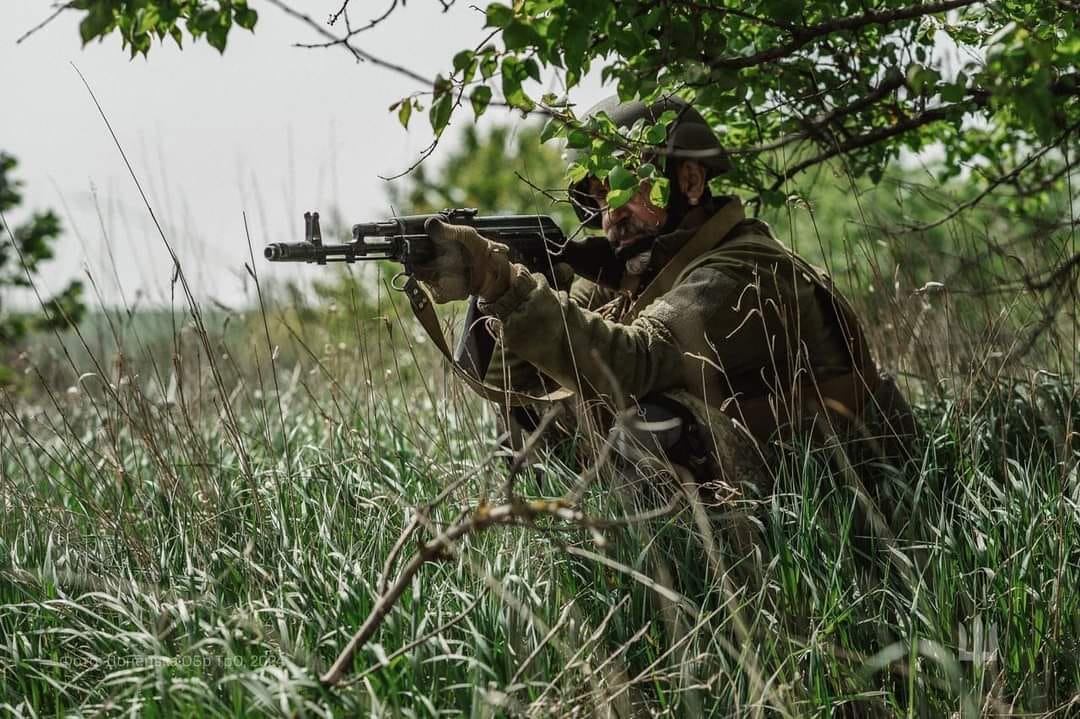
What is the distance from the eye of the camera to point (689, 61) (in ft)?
8.95

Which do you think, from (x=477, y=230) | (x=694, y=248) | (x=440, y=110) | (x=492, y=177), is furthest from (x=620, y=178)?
(x=492, y=177)

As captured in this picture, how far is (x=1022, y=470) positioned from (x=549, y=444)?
1478 mm

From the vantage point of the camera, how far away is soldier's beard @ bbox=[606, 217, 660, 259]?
3.73 metres

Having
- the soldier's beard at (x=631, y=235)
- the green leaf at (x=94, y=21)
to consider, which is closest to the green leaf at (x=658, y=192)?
the soldier's beard at (x=631, y=235)

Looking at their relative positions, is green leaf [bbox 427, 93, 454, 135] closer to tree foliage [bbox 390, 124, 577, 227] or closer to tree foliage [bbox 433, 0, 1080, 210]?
tree foliage [bbox 433, 0, 1080, 210]

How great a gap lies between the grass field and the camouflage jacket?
297mm

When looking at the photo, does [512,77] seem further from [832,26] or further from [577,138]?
[832,26]

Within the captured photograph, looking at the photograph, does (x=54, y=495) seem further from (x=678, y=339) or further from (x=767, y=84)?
(x=767, y=84)

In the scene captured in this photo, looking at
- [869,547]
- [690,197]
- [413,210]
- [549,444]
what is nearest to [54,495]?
[549,444]

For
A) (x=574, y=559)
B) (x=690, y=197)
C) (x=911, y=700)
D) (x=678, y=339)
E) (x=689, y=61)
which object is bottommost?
(x=911, y=700)

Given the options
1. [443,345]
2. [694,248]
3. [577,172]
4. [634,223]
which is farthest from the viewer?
[634,223]

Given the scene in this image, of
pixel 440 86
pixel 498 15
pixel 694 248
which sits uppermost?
pixel 498 15

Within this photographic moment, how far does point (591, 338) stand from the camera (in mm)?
3207

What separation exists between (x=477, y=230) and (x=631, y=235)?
61 centimetres
